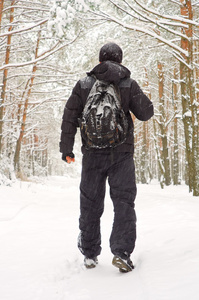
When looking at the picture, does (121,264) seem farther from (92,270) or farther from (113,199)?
(113,199)

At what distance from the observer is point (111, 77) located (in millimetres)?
2553

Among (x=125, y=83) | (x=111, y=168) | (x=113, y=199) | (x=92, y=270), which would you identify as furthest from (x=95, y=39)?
(x=92, y=270)

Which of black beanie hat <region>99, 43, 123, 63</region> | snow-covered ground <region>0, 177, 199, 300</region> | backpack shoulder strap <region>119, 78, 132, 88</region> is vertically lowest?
snow-covered ground <region>0, 177, 199, 300</region>

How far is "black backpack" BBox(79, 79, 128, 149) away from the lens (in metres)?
2.41

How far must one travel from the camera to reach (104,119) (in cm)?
240

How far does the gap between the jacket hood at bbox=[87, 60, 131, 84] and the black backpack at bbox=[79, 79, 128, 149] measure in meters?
0.06

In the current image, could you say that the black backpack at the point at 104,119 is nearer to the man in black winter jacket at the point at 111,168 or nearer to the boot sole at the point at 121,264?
the man in black winter jacket at the point at 111,168

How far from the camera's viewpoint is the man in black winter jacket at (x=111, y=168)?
2.55m

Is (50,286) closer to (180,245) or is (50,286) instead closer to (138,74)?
(180,245)

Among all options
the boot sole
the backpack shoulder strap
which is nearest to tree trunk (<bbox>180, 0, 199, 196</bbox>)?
the backpack shoulder strap

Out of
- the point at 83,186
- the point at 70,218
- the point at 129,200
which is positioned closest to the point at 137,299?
the point at 129,200

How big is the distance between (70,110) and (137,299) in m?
1.71

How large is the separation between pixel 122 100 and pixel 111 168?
64cm

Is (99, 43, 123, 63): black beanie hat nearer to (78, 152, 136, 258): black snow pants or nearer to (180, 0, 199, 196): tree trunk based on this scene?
(78, 152, 136, 258): black snow pants
